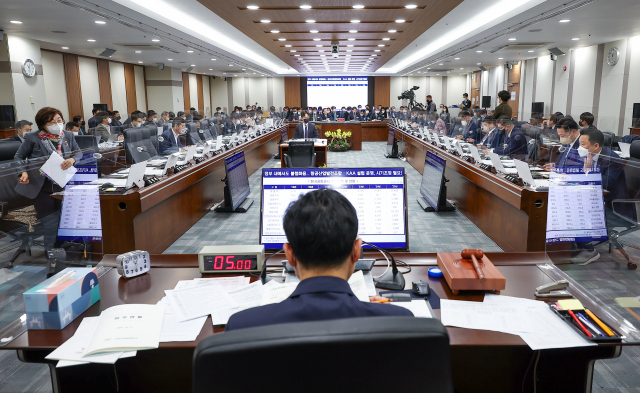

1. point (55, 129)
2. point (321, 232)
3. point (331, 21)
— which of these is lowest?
point (321, 232)

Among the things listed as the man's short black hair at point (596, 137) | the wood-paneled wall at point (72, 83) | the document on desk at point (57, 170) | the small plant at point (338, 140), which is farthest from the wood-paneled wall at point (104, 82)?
the man's short black hair at point (596, 137)

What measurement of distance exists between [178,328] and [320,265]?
594 millimetres

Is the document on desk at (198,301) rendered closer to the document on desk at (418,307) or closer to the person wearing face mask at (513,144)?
the document on desk at (418,307)

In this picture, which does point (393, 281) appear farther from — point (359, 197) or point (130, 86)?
point (130, 86)

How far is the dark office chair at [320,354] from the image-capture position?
605 millimetres

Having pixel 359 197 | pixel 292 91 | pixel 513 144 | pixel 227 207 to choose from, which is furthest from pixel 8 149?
A: pixel 292 91

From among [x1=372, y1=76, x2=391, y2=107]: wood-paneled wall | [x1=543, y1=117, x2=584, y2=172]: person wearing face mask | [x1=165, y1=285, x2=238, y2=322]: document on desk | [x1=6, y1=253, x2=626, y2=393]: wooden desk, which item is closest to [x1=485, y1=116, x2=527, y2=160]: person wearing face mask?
[x1=543, y1=117, x2=584, y2=172]: person wearing face mask

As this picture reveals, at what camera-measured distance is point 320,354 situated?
61cm

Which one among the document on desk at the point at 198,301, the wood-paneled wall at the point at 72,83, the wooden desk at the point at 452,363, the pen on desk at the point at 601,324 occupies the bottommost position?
the wooden desk at the point at 452,363

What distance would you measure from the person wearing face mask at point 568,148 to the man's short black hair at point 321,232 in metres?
3.56

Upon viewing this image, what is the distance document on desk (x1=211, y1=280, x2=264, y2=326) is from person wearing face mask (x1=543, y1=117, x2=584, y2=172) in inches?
133

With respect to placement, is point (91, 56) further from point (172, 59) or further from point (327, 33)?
point (327, 33)

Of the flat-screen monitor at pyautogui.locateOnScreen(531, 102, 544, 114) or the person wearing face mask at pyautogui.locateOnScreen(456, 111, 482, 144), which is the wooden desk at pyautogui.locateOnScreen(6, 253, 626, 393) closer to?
the person wearing face mask at pyautogui.locateOnScreen(456, 111, 482, 144)

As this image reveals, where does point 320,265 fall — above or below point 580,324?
above
